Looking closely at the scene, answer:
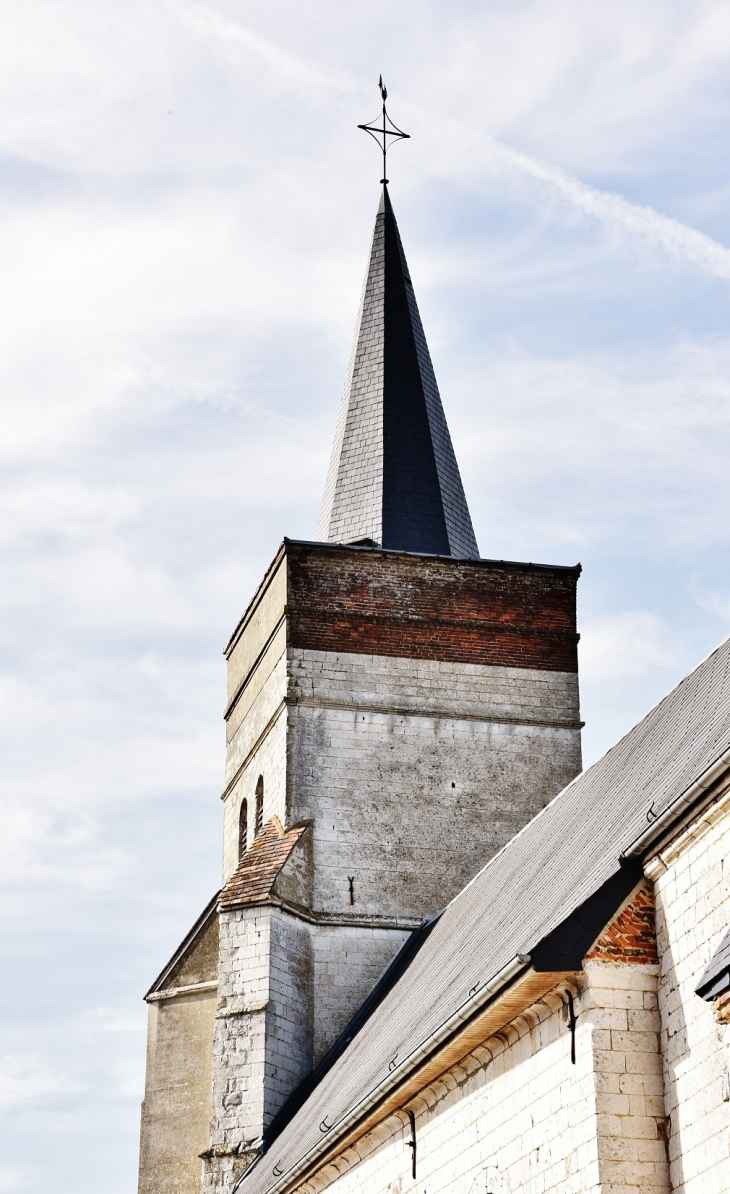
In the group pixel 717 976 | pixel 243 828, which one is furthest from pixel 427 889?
pixel 717 976

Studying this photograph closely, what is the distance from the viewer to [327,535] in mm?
22094

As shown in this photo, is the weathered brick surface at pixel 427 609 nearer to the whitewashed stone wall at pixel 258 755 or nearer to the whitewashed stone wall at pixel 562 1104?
the whitewashed stone wall at pixel 258 755

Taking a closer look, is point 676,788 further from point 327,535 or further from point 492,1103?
point 327,535

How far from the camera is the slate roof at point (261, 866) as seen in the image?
18922mm

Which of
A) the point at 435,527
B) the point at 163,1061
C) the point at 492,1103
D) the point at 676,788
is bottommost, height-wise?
the point at 492,1103

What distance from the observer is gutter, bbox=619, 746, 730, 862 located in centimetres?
949

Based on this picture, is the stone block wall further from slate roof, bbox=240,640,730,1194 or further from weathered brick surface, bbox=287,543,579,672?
weathered brick surface, bbox=287,543,579,672

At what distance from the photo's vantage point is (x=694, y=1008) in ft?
31.8

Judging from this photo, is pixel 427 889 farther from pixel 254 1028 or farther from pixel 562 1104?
pixel 562 1104

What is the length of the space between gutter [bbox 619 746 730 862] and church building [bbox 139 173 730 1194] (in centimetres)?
2

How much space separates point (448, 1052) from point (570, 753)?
921cm

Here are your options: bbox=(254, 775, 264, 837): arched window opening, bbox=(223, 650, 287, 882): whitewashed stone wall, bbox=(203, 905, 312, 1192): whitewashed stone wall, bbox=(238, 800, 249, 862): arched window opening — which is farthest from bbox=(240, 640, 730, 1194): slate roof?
bbox=(238, 800, 249, 862): arched window opening

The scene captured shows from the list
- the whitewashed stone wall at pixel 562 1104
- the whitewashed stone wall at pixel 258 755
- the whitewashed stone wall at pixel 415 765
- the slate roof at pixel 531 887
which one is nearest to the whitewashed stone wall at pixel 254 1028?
the slate roof at pixel 531 887

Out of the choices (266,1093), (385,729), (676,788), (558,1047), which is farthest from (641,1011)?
(385,729)
